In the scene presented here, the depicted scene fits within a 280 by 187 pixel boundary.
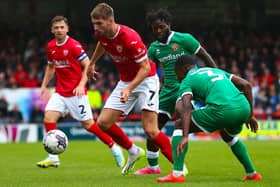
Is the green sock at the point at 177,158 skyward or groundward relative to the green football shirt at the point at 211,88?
groundward

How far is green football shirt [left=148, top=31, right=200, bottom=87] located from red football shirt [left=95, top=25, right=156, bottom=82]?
2.81 ft

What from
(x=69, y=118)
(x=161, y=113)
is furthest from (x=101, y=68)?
(x=161, y=113)

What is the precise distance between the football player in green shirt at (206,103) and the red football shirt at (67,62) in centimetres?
415

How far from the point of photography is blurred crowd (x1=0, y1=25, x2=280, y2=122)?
1073 inches

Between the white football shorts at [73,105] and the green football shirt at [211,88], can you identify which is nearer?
the green football shirt at [211,88]

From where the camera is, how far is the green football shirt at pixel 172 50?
11.3m

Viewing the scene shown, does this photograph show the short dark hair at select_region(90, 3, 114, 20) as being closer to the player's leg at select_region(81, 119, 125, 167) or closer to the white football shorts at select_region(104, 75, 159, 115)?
the white football shorts at select_region(104, 75, 159, 115)

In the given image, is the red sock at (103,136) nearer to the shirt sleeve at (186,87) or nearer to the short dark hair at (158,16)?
the short dark hair at (158,16)

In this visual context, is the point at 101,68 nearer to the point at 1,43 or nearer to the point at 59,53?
the point at 1,43

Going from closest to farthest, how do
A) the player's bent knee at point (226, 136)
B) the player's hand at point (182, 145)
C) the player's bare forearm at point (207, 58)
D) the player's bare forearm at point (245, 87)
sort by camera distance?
the player's hand at point (182, 145) → the player's bare forearm at point (245, 87) → the player's bent knee at point (226, 136) → the player's bare forearm at point (207, 58)

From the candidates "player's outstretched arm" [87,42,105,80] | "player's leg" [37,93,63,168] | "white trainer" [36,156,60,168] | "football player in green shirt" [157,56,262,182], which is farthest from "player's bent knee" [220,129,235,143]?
"white trainer" [36,156,60,168]

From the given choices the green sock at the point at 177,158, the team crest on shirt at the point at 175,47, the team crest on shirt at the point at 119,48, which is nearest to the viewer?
the green sock at the point at 177,158

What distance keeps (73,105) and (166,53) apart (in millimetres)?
2738

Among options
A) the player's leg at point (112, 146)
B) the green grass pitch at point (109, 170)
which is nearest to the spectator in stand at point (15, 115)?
the green grass pitch at point (109, 170)
